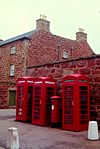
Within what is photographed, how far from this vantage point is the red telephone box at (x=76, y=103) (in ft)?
35.2

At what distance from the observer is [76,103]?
10742mm

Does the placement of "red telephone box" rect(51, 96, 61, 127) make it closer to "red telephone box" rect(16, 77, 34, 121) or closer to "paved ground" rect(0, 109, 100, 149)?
"paved ground" rect(0, 109, 100, 149)

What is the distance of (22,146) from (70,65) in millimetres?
5917

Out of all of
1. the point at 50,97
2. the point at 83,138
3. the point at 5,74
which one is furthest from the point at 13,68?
the point at 83,138

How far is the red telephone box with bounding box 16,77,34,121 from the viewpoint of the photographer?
44.5 ft

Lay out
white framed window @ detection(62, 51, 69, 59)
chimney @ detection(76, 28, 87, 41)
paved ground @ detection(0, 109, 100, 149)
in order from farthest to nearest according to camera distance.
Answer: chimney @ detection(76, 28, 87, 41)
white framed window @ detection(62, 51, 69, 59)
paved ground @ detection(0, 109, 100, 149)

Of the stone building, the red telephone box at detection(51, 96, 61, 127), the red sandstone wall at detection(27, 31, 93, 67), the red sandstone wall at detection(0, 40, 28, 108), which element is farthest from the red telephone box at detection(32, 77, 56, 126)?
the red sandstone wall at detection(27, 31, 93, 67)

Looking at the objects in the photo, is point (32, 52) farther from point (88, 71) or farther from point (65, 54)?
point (88, 71)

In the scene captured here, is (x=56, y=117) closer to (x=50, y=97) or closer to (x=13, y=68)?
(x=50, y=97)

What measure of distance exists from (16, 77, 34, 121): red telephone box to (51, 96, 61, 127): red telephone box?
6.65 ft

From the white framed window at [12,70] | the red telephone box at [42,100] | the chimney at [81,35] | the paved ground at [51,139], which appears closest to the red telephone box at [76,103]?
the paved ground at [51,139]

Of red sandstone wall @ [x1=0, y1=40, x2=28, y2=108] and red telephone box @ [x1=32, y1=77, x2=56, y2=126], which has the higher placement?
red sandstone wall @ [x1=0, y1=40, x2=28, y2=108]

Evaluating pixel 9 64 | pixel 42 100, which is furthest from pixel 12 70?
pixel 42 100

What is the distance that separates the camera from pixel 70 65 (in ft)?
42.6
